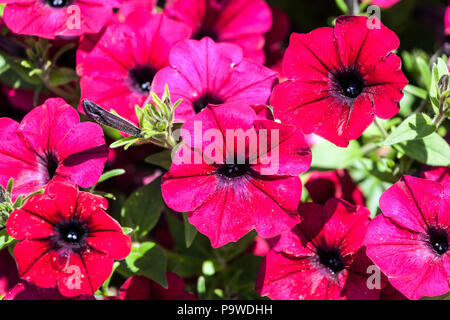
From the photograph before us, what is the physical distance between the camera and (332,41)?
3.73ft

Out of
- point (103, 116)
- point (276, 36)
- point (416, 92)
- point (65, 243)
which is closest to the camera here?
point (103, 116)

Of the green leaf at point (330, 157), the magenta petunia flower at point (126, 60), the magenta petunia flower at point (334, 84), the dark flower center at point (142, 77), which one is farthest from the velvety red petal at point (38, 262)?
the green leaf at point (330, 157)

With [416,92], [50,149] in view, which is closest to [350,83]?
[416,92]

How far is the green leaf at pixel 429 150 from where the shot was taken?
1.22 metres

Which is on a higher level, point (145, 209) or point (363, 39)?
point (363, 39)

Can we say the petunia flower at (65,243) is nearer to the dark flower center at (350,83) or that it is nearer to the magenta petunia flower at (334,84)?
the magenta petunia flower at (334,84)

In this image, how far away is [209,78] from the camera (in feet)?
4.06

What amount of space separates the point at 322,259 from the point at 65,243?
0.62 m

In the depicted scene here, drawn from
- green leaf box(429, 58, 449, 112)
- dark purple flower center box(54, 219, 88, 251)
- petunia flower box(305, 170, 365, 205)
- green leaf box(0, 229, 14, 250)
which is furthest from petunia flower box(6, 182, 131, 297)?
green leaf box(429, 58, 449, 112)

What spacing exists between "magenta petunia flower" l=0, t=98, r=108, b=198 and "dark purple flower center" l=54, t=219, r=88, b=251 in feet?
0.34

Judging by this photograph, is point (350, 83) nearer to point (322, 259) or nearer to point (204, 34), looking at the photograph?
point (322, 259)

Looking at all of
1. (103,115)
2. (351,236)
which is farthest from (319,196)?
(103,115)
